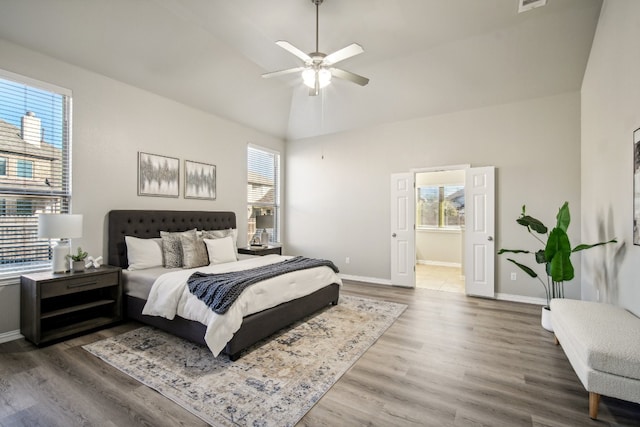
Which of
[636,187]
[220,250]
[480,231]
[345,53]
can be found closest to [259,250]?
[220,250]

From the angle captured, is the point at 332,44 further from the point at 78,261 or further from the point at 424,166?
the point at 78,261

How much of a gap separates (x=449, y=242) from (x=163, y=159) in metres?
6.84

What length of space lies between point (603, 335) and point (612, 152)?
204 cm

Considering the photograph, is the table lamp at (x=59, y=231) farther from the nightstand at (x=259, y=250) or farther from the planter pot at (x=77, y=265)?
the nightstand at (x=259, y=250)

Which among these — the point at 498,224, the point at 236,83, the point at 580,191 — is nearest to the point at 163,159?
the point at 236,83

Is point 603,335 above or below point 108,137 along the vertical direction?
below

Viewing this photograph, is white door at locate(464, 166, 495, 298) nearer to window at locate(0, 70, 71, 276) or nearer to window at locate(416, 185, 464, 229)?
window at locate(416, 185, 464, 229)

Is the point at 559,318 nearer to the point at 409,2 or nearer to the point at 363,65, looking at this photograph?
the point at 409,2

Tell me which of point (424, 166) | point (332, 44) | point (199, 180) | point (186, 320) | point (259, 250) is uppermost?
point (332, 44)

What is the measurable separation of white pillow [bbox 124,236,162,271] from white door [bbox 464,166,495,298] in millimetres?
4583

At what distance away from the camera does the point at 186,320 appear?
2873 millimetres

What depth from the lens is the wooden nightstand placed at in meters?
2.83

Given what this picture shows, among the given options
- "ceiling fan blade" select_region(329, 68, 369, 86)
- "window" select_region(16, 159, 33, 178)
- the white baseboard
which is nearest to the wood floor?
"window" select_region(16, 159, 33, 178)

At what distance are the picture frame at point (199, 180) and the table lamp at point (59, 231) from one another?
177 centimetres
